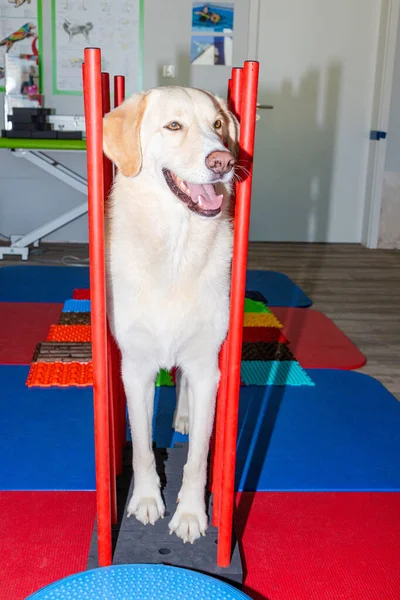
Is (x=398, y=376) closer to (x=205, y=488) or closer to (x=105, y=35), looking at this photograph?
(x=205, y=488)

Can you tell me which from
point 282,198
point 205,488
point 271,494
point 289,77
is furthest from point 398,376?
point 289,77

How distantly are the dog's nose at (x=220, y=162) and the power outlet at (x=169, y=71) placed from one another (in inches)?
166

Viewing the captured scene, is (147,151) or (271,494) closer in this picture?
(147,151)

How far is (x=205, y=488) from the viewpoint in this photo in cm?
166

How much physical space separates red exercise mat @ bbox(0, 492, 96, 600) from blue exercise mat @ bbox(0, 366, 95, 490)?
0.20 ft

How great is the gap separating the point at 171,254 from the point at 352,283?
307 centimetres

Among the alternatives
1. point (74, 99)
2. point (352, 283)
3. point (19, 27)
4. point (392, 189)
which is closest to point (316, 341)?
point (352, 283)

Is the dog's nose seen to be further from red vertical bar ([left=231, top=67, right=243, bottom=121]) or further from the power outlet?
the power outlet

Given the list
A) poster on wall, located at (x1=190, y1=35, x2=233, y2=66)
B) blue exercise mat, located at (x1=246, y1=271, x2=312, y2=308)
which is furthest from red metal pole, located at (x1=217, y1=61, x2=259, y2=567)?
poster on wall, located at (x1=190, y1=35, x2=233, y2=66)

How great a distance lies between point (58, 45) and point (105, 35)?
1.30 feet

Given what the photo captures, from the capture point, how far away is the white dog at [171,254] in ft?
4.49

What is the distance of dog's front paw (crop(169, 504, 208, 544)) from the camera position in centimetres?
146

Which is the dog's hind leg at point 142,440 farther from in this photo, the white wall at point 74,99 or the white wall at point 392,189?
the white wall at point 392,189

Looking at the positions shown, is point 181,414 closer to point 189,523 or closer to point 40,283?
point 189,523
